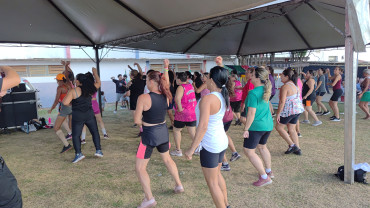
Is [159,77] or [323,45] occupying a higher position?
[323,45]

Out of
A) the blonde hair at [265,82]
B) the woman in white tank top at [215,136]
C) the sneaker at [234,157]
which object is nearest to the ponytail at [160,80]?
Result: the woman in white tank top at [215,136]

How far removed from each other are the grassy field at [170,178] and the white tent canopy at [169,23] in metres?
3.10

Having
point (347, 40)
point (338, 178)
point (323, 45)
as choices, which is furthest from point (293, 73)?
point (323, 45)

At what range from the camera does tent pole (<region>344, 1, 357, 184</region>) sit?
3.45 m

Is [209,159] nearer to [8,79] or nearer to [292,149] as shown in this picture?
[8,79]

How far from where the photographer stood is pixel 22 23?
24.0ft

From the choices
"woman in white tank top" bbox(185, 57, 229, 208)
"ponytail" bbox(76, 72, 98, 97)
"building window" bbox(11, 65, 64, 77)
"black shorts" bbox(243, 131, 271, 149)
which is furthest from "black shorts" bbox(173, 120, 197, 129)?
Result: "building window" bbox(11, 65, 64, 77)

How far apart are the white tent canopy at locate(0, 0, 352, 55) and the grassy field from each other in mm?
3098

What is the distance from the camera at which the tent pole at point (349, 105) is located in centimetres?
345

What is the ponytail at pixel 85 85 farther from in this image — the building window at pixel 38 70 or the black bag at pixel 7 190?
the building window at pixel 38 70

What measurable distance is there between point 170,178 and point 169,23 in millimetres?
4434

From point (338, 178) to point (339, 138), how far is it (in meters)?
2.74

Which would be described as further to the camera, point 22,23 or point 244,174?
point 22,23

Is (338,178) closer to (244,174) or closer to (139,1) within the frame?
(244,174)
